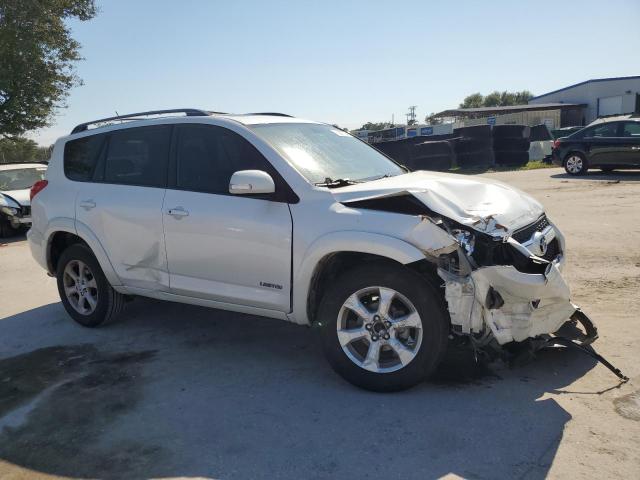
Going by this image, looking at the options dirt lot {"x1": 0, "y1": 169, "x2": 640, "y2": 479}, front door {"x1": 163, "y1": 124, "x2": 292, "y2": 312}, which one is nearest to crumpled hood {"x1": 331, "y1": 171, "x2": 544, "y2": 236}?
front door {"x1": 163, "y1": 124, "x2": 292, "y2": 312}

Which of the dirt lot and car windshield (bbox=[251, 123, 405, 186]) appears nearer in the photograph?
the dirt lot

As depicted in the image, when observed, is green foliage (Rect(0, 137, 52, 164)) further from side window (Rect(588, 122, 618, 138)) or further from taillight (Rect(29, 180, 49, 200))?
side window (Rect(588, 122, 618, 138))

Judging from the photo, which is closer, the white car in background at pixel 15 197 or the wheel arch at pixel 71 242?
the wheel arch at pixel 71 242

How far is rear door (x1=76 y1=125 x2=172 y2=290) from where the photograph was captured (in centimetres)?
469

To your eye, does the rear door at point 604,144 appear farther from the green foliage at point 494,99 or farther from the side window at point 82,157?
the green foliage at point 494,99

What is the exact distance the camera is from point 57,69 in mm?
21641

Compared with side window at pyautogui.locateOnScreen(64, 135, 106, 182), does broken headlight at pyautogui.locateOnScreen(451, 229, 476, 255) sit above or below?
below

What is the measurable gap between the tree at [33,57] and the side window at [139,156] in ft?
57.2

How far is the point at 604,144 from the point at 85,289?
15453mm

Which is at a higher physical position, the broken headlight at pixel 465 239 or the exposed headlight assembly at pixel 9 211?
the broken headlight at pixel 465 239

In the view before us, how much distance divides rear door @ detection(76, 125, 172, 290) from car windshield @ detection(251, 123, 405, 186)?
3.35 feet

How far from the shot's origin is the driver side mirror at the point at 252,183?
3.88 metres

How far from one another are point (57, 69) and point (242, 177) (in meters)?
21.1

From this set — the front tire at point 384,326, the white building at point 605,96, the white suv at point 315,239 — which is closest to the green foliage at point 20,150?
the white suv at point 315,239
